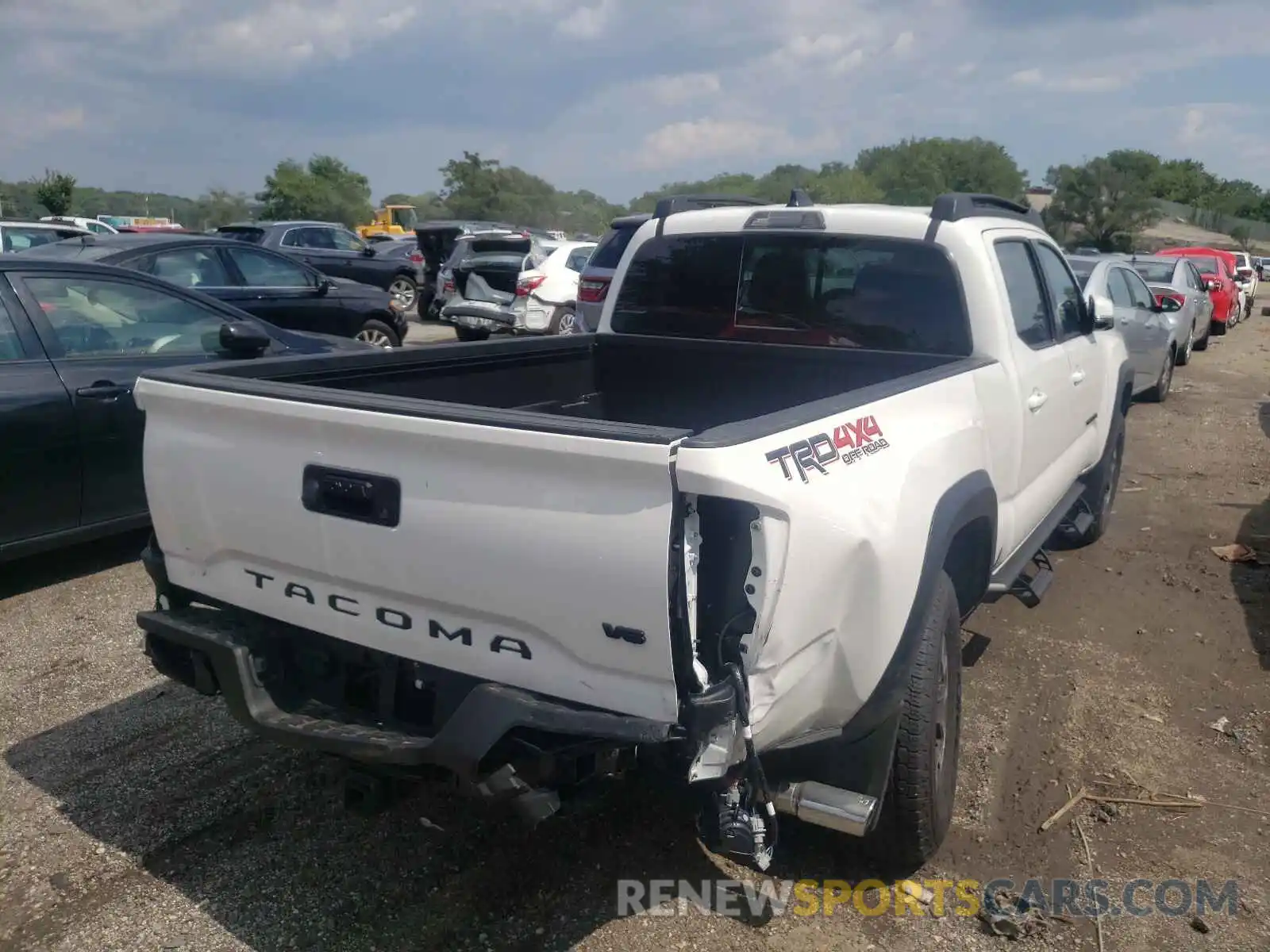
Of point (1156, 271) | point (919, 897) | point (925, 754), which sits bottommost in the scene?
point (919, 897)

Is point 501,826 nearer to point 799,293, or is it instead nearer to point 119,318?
point 799,293

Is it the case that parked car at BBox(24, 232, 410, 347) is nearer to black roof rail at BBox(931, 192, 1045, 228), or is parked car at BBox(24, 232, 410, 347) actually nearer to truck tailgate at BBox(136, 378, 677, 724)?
truck tailgate at BBox(136, 378, 677, 724)

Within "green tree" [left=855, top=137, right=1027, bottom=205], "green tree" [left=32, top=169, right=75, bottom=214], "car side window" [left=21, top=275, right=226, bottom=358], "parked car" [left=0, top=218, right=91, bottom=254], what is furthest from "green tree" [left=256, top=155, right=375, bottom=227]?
"car side window" [left=21, top=275, right=226, bottom=358]

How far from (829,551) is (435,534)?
91cm

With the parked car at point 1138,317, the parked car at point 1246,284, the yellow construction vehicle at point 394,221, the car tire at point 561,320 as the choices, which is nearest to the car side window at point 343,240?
the car tire at point 561,320

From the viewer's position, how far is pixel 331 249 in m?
17.2

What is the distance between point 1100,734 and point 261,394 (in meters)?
3.32

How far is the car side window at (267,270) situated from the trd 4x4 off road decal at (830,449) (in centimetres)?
787

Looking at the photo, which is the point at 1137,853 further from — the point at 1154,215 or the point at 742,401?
the point at 1154,215

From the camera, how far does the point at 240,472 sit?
2.68 m

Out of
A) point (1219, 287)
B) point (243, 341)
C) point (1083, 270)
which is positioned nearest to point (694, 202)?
point (243, 341)

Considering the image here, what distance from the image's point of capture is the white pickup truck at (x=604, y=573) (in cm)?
210

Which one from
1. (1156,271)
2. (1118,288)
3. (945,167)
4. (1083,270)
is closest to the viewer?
(1083,270)

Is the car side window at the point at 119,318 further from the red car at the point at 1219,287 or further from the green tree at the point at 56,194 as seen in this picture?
the green tree at the point at 56,194
